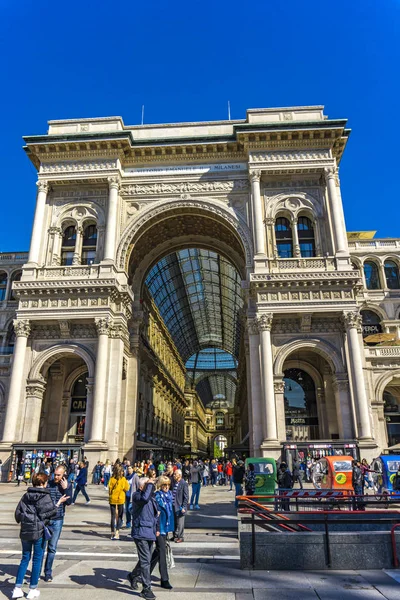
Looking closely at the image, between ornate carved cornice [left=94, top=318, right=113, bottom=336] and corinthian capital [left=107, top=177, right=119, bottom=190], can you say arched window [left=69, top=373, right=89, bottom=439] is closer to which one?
ornate carved cornice [left=94, top=318, right=113, bottom=336]

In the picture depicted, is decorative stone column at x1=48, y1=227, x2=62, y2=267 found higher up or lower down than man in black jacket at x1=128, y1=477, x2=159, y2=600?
higher up

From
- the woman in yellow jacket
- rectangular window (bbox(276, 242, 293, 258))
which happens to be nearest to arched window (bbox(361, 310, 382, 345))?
rectangular window (bbox(276, 242, 293, 258))

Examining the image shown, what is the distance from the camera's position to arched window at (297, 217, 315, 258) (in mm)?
33000

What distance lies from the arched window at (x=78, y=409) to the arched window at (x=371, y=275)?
87.2 ft

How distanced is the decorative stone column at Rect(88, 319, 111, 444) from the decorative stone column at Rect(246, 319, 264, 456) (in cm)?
952

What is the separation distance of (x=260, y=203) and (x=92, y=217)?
12693 mm

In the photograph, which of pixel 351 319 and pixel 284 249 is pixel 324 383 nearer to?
pixel 351 319

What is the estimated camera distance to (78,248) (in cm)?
3316

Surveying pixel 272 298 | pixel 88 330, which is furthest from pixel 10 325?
pixel 272 298

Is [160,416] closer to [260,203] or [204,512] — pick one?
[260,203]

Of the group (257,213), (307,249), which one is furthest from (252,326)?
(257,213)

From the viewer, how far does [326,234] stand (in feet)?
106

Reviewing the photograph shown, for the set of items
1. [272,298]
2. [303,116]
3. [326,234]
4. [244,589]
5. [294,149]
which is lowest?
[244,589]

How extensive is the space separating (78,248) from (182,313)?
3895 centimetres
